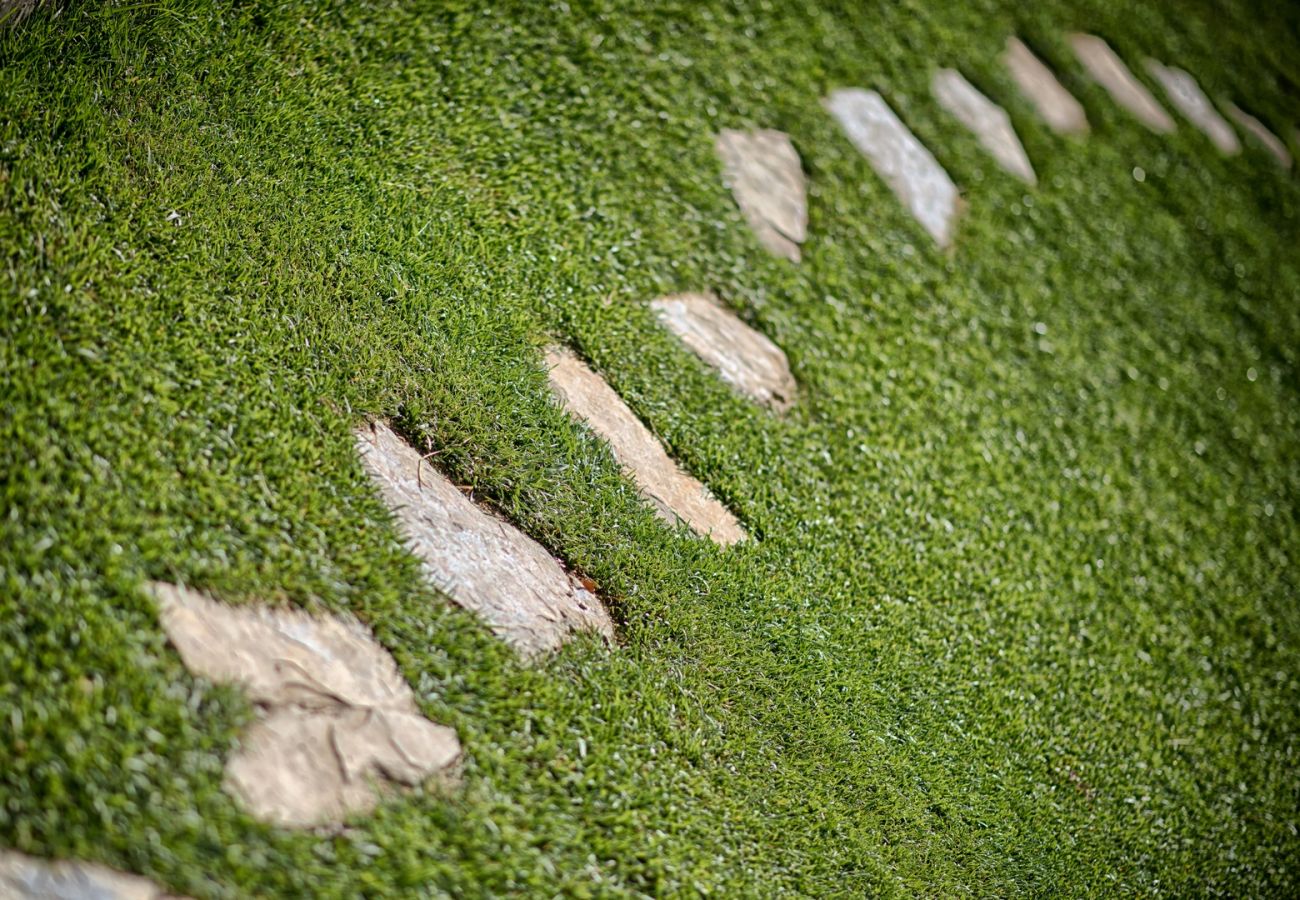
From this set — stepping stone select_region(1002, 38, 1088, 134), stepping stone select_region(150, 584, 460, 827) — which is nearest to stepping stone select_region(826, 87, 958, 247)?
stepping stone select_region(1002, 38, 1088, 134)

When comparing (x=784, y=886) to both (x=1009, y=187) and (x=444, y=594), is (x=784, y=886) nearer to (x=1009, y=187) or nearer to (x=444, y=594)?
(x=444, y=594)

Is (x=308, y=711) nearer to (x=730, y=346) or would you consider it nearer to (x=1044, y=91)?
(x=730, y=346)

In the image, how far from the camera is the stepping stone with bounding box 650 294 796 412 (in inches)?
221

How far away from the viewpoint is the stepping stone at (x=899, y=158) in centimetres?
762

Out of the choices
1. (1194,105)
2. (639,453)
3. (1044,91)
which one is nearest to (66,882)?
(639,453)

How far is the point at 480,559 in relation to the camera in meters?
3.90

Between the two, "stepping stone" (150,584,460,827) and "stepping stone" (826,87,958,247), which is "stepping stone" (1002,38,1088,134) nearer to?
"stepping stone" (826,87,958,247)

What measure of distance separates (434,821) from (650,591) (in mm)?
1485

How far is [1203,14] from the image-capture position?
12.6 meters

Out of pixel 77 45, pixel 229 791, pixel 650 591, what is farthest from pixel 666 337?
pixel 229 791

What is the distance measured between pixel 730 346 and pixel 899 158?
121 inches

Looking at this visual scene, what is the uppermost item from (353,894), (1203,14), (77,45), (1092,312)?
(1203,14)

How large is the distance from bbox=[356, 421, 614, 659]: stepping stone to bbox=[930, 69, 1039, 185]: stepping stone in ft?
21.0

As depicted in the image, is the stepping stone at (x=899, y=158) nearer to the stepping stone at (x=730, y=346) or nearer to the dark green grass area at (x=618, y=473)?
the dark green grass area at (x=618, y=473)
